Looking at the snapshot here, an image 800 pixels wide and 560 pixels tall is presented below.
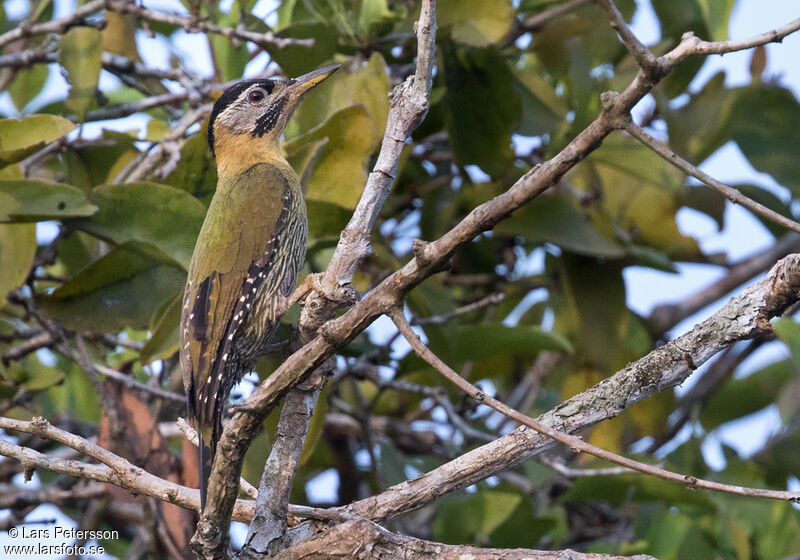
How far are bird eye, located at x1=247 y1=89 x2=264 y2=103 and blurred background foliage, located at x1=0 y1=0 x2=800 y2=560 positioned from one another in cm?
21

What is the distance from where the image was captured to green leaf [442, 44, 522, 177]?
4648 mm

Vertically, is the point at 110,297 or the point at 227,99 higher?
the point at 227,99

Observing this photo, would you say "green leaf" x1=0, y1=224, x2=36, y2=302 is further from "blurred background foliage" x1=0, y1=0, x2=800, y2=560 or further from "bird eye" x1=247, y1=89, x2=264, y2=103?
"bird eye" x1=247, y1=89, x2=264, y2=103

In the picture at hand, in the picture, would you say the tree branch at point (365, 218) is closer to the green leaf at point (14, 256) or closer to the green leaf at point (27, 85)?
the green leaf at point (14, 256)

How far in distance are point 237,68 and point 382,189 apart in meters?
2.53

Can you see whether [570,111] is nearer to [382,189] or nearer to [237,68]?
[237,68]

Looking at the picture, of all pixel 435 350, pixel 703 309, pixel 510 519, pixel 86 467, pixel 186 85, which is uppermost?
pixel 186 85

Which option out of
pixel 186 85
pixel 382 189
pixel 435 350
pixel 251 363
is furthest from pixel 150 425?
pixel 382 189

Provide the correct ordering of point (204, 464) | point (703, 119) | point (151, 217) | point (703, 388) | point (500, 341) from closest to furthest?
point (204, 464) < point (151, 217) < point (500, 341) < point (703, 119) < point (703, 388)

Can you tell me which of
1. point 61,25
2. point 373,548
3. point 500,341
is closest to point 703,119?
point 500,341

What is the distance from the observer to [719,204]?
5.36 metres

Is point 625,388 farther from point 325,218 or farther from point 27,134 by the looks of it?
point 27,134

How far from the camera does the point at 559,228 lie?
4.95 m

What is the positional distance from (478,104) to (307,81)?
0.86 metres
